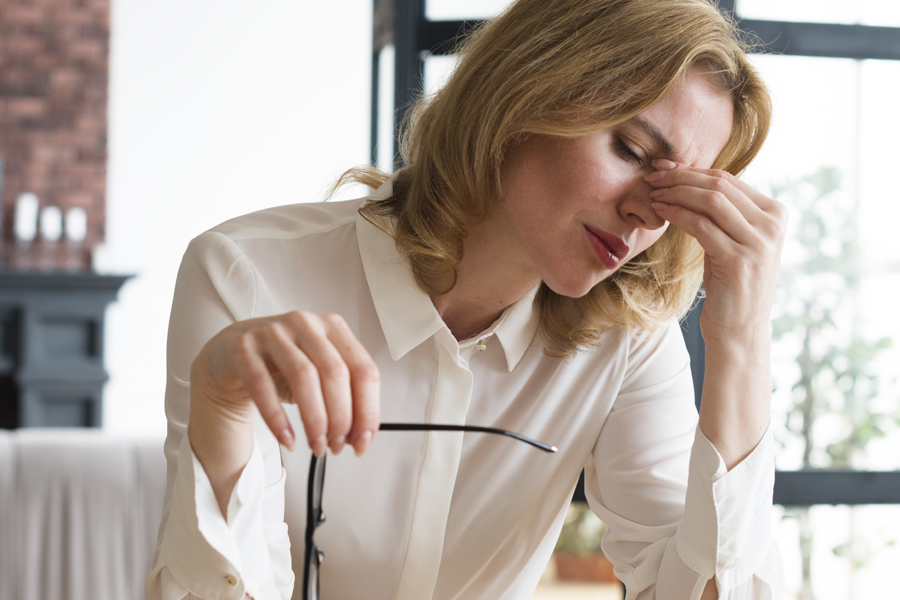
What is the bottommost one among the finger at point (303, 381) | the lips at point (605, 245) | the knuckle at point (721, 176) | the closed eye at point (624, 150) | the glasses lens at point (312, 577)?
the glasses lens at point (312, 577)

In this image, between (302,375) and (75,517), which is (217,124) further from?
(302,375)

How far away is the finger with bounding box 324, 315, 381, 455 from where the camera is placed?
1.67 feet

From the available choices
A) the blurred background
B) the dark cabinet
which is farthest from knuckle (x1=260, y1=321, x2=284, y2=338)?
the dark cabinet

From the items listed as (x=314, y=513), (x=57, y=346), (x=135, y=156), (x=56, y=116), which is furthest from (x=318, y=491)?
(x=56, y=116)

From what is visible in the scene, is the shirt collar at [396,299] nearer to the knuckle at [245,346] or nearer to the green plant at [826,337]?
the knuckle at [245,346]

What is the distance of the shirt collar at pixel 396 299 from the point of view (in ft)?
3.14

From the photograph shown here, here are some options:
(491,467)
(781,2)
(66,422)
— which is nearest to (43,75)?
(66,422)

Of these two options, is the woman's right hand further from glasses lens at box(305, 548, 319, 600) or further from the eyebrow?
the eyebrow

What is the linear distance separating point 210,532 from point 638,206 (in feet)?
1.79

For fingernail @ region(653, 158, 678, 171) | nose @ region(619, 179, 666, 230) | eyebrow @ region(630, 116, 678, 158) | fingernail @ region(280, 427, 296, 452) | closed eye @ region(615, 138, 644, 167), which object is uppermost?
eyebrow @ region(630, 116, 678, 158)

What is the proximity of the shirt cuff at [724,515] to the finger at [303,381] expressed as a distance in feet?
1.74

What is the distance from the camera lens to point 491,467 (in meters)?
1.04

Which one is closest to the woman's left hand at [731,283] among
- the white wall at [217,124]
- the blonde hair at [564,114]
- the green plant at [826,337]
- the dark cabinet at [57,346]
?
the blonde hair at [564,114]

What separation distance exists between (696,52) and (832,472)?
133cm
